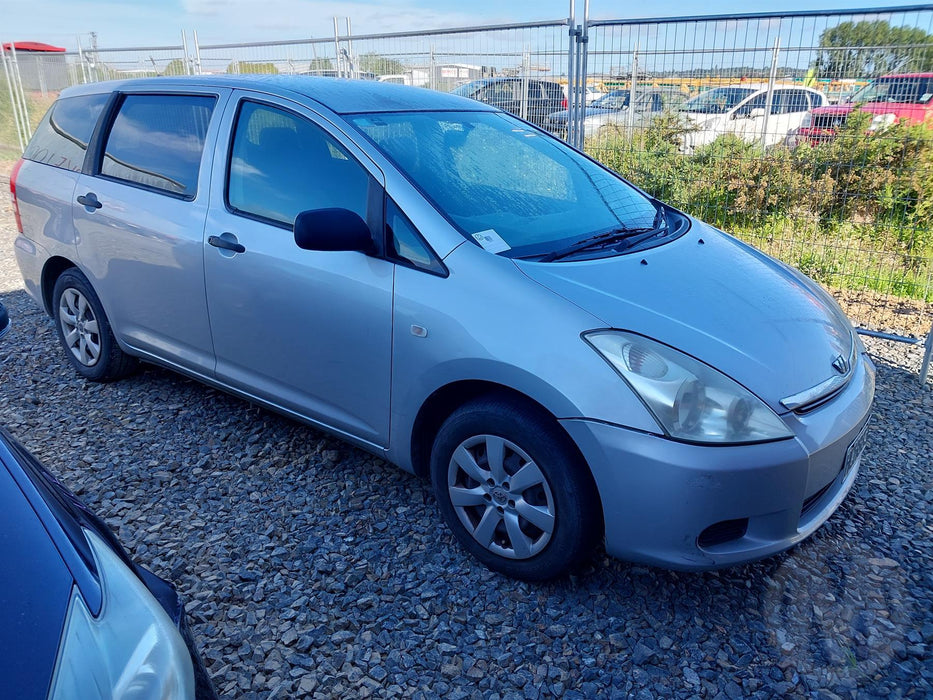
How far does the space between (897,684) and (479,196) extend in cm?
225

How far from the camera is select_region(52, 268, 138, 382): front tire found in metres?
4.25

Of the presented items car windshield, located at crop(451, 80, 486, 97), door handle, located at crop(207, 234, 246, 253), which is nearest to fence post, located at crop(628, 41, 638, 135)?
car windshield, located at crop(451, 80, 486, 97)

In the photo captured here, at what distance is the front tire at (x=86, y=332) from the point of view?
14.0 feet

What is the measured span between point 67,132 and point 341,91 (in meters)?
1.99

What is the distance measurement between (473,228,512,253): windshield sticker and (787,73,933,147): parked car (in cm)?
407

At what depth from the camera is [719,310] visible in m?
2.65

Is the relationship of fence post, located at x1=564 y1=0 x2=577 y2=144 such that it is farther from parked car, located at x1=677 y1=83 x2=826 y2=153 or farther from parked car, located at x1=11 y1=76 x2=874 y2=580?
parked car, located at x1=11 y1=76 x2=874 y2=580

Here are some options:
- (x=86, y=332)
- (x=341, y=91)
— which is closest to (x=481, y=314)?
(x=341, y=91)

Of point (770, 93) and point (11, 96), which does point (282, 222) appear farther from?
point (11, 96)

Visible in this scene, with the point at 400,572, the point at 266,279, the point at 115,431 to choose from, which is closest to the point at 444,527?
the point at 400,572

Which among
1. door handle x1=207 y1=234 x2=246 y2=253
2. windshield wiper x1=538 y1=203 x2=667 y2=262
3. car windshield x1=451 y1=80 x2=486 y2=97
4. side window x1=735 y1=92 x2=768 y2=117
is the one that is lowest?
door handle x1=207 y1=234 x2=246 y2=253

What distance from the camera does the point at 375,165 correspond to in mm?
2930

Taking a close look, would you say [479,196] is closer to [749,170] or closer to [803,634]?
[803,634]

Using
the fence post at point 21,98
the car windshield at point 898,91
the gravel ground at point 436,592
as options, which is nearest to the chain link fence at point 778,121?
the car windshield at point 898,91
